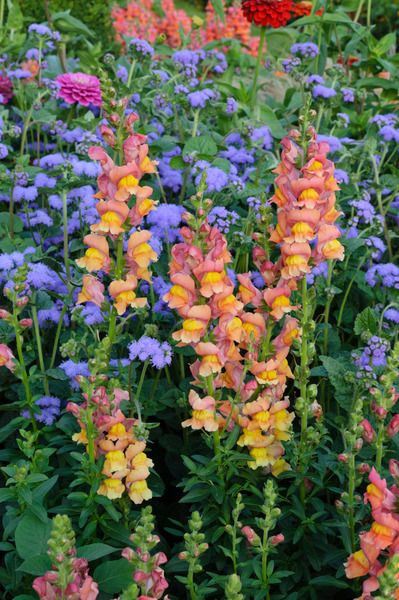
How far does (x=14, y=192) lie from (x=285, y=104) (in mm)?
1663

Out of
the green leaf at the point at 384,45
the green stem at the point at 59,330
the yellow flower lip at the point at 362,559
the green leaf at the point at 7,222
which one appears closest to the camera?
the yellow flower lip at the point at 362,559

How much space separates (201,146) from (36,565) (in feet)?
5.47

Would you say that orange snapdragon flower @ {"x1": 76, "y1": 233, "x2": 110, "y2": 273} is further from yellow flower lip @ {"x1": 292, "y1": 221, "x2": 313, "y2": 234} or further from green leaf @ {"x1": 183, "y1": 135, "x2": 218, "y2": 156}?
green leaf @ {"x1": 183, "y1": 135, "x2": 218, "y2": 156}

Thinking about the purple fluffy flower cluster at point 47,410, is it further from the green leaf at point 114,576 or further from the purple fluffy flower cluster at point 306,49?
the purple fluffy flower cluster at point 306,49

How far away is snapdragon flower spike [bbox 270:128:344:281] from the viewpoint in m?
1.73

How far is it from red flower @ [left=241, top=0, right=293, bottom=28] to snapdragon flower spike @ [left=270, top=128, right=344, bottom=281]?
169 centimetres

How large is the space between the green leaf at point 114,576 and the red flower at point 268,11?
243cm

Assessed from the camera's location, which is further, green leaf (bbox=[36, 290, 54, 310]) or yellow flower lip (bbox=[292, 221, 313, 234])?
green leaf (bbox=[36, 290, 54, 310])

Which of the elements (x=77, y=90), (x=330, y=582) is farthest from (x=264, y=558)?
(x=77, y=90)

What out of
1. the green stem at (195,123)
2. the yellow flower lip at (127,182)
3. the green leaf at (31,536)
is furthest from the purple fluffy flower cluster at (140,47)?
the green leaf at (31,536)

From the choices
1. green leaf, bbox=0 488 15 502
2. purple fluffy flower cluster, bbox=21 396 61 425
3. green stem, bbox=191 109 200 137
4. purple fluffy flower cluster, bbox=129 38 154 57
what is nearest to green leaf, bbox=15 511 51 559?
green leaf, bbox=0 488 15 502

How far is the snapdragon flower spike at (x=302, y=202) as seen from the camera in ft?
5.66

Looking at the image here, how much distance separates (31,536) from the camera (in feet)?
5.57

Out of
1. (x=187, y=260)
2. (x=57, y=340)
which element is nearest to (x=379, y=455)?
(x=187, y=260)
